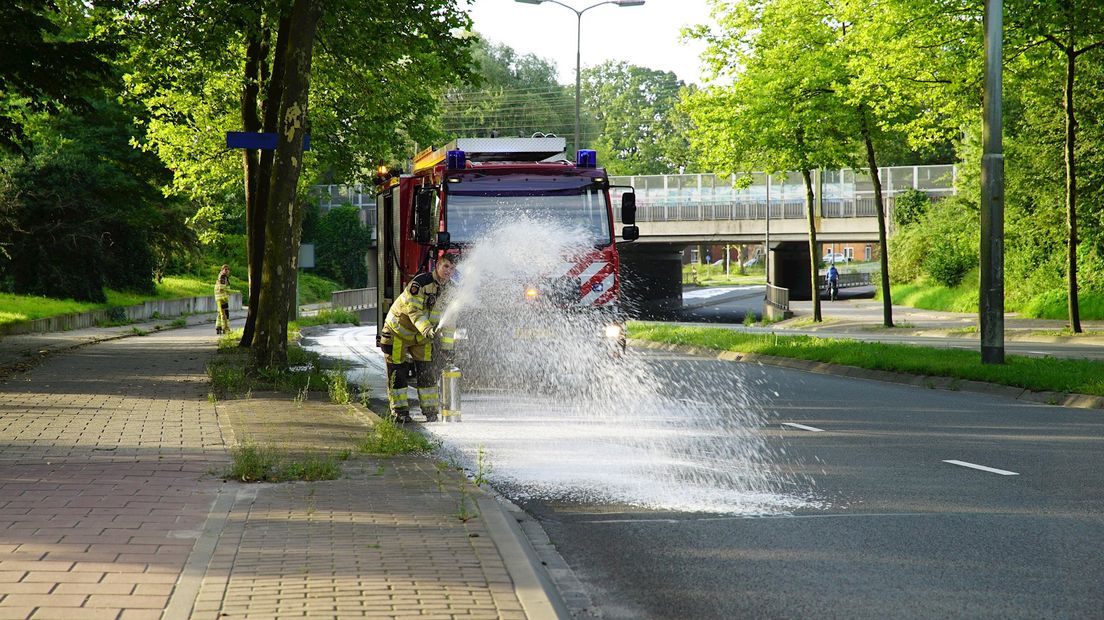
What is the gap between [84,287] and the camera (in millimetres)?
38344

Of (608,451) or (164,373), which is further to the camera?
(164,373)

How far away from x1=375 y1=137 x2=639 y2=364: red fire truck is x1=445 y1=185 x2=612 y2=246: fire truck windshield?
13 millimetres

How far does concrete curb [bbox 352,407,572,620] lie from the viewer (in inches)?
218

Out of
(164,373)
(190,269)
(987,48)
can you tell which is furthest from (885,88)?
(190,269)

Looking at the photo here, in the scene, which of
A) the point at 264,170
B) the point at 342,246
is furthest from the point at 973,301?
the point at 342,246

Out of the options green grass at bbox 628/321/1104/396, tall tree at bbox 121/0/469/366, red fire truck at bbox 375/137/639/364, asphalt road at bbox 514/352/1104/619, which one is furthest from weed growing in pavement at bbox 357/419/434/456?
green grass at bbox 628/321/1104/396

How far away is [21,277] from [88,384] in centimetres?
2211

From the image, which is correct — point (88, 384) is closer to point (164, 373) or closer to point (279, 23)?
point (164, 373)

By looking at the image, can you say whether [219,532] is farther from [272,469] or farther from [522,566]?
[272,469]

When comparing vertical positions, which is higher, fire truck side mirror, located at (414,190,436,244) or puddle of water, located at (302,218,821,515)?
fire truck side mirror, located at (414,190,436,244)

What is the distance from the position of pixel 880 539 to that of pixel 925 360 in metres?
12.8

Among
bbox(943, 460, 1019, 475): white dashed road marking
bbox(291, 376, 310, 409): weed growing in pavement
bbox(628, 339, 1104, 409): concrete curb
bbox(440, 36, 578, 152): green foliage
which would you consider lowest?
bbox(628, 339, 1104, 409): concrete curb

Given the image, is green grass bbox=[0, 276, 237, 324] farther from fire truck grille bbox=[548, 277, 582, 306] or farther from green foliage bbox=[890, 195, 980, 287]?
green foliage bbox=[890, 195, 980, 287]

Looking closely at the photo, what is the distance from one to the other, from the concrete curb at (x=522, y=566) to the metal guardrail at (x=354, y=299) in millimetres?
44509
